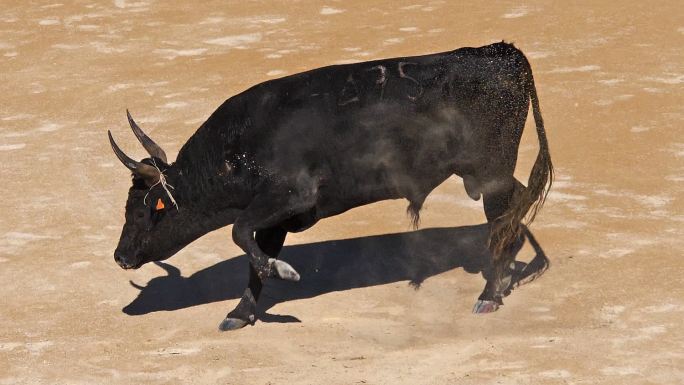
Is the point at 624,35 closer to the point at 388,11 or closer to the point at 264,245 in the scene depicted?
the point at 388,11

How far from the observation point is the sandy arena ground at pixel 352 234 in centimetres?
1038

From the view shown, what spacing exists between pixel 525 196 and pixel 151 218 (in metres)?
2.95

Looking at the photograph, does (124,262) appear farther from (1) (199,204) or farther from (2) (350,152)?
(2) (350,152)

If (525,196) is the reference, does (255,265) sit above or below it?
below

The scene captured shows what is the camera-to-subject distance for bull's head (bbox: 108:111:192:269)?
11273mm

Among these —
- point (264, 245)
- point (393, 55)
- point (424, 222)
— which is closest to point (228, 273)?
point (264, 245)

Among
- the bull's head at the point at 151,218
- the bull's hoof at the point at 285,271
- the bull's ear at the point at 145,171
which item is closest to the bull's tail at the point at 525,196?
the bull's hoof at the point at 285,271

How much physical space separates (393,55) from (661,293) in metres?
7.05

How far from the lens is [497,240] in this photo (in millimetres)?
11250

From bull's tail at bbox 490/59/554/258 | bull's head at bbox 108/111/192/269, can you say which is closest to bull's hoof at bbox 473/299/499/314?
bull's tail at bbox 490/59/554/258

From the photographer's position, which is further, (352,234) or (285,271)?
(352,234)

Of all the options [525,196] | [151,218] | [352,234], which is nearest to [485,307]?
[525,196]

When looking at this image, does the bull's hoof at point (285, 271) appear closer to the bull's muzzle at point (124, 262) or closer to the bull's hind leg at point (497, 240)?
the bull's muzzle at point (124, 262)

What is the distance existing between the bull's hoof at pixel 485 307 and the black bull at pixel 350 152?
1 cm
